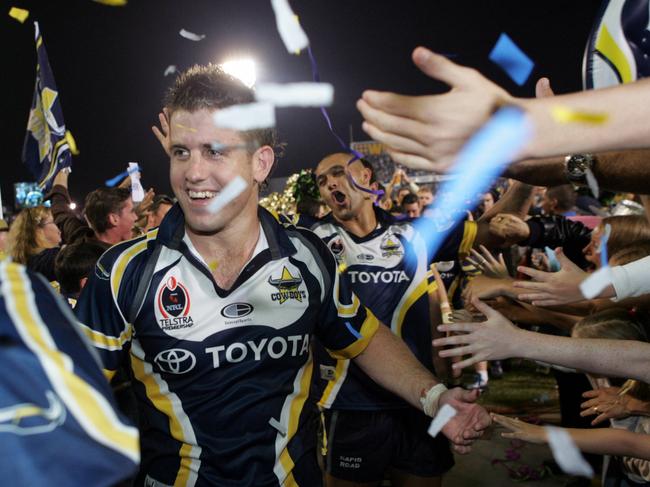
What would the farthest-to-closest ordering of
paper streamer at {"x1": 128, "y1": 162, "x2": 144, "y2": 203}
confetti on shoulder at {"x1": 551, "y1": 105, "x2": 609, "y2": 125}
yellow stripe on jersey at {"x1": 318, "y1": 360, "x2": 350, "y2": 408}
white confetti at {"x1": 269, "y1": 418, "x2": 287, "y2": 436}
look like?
paper streamer at {"x1": 128, "y1": 162, "x2": 144, "y2": 203}
yellow stripe on jersey at {"x1": 318, "y1": 360, "x2": 350, "y2": 408}
white confetti at {"x1": 269, "y1": 418, "x2": 287, "y2": 436}
confetti on shoulder at {"x1": 551, "y1": 105, "x2": 609, "y2": 125}

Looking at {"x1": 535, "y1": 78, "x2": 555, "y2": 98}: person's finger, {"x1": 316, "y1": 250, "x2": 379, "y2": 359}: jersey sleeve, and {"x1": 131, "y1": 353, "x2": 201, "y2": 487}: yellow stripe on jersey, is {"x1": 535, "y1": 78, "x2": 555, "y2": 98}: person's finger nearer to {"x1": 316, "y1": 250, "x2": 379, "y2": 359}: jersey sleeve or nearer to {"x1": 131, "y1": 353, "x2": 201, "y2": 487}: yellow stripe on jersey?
{"x1": 316, "y1": 250, "x2": 379, "y2": 359}: jersey sleeve

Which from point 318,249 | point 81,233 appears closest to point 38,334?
point 318,249

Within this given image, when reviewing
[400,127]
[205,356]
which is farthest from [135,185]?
[400,127]

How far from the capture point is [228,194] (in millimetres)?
2361

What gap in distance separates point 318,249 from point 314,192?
19.7 feet

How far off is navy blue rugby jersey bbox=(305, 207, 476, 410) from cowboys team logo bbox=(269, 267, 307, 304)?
1580 millimetres

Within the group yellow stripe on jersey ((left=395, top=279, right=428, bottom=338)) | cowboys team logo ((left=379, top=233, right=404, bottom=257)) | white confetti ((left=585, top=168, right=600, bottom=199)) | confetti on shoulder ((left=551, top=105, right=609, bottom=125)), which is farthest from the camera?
cowboys team logo ((left=379, top=233, right=404, bottom=257))

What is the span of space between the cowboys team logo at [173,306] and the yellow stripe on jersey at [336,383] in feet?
6.01

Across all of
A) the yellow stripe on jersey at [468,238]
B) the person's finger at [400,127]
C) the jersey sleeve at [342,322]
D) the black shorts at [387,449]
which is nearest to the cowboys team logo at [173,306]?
the jersey sleeve at [342,322]

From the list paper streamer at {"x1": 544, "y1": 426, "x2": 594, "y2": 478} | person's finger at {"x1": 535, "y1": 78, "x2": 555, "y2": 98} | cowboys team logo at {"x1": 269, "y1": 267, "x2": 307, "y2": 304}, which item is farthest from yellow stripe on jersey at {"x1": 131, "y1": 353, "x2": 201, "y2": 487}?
person's finger at {"x1": 535, "y1": 78, "x2": 555, "y2": 98}

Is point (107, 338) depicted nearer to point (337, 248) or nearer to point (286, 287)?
point (286, 287)

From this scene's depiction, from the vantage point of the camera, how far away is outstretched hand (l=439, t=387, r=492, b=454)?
2180 millimetres

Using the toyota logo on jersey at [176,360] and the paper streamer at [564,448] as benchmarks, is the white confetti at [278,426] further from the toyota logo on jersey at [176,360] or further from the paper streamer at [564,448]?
the paper streamer at [564,448]

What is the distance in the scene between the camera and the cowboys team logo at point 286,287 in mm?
2363
